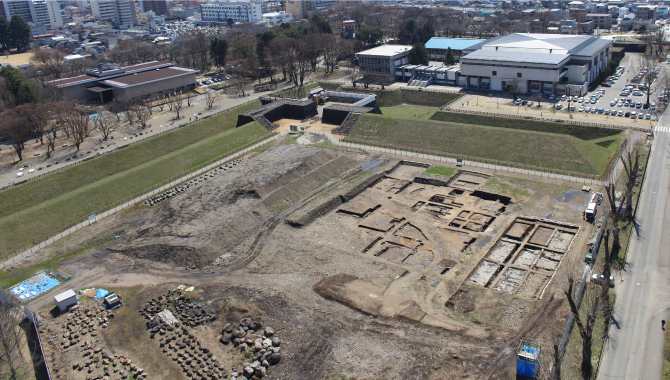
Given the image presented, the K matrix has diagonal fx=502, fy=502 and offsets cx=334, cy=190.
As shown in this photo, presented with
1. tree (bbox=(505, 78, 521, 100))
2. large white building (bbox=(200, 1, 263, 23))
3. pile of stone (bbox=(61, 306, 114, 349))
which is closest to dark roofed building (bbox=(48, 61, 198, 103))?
tree (bbox=(505, 78, 521, 100))

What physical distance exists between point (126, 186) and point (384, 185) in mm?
26996

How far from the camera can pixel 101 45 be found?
153 meters

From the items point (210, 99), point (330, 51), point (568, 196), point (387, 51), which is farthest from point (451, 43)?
point (568, 196)

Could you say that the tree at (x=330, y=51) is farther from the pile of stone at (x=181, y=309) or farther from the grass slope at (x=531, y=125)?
the pile of stone at (x=181, y=309)

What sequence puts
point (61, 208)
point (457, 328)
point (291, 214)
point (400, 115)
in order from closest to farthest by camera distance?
1. point (457, 328)
2. point (291, 214)
3. point (61, 208)
4. point (400, 115)

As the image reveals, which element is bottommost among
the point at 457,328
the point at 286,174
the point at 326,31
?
the point at 457,328

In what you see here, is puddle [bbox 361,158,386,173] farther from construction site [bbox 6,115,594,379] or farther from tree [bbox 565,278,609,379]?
tree [bbox 565,278,609,379]

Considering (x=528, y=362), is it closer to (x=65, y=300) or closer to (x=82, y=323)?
(x=82, y=323)

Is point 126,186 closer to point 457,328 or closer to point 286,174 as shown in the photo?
point 286,174

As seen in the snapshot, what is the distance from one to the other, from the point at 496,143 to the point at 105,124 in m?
50.9

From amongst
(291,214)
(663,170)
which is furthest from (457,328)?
(663,170)

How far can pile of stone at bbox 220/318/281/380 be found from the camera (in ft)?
87.8

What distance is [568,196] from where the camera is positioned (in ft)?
148

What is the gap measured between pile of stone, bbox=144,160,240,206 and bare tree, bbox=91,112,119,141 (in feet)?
69.8
